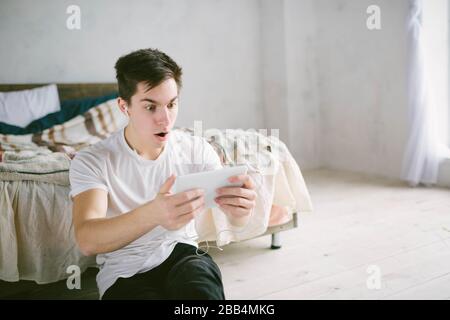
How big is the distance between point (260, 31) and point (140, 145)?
3591mm

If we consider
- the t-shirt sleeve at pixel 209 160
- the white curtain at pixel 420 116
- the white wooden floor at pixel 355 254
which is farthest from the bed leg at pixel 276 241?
the white curtain at pixel 420 116

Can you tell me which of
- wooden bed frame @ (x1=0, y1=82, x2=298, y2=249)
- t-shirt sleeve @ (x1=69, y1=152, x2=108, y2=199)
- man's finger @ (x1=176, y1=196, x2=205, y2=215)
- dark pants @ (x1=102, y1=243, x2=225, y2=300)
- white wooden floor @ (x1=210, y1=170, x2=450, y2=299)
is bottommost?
white wooden floor @ (x1=210, y1=170, x2=450, y2=299)

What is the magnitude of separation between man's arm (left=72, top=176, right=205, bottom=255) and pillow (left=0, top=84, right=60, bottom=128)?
2.38 m

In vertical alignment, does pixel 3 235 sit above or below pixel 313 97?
below

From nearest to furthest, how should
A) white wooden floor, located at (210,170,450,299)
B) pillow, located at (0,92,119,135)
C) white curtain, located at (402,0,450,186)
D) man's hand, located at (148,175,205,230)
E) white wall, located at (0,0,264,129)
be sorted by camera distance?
1. man's hand, located at (148,175,205,230)
2. white wooden floor, located at (210,170,450,299)
3. pillow, located at (0,92,119,135)
4. white curtain, located at (402,0,450,186)
5. white wall, located at (0,0,264,129)

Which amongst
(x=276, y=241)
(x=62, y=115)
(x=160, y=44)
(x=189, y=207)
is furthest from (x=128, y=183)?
(x=160, y=44)

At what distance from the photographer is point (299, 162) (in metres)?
4.59

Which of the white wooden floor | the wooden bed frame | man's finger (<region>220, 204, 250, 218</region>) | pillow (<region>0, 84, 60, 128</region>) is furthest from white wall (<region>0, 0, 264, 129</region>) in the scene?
man's finger (<region>220, 204, 250, 218</region>)

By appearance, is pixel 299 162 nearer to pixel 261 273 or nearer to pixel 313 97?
pixel 313 97

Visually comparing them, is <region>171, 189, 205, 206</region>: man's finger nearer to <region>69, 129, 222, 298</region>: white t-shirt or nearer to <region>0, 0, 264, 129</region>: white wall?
<region>69, 129, 222, 298</region>: white t-shirt

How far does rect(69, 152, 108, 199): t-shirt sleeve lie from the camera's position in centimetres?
125

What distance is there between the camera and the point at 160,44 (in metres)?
4.17
